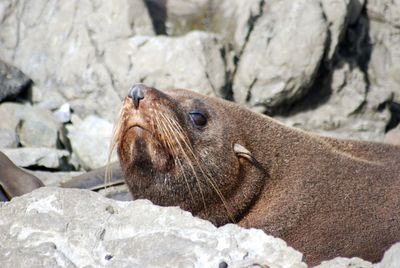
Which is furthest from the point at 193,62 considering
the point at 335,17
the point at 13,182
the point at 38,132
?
the point at 13,182

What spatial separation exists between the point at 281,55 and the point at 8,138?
3.31 m

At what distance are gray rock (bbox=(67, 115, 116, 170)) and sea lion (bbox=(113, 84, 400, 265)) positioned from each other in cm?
391

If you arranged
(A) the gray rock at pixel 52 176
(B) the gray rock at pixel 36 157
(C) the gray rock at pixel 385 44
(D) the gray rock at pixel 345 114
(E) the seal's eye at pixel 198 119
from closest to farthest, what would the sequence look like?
(E) the seal's eye at pixel 198 119 → (A) the gray rock at pixel 52 176 → (B) the gray rock at pixel 36 157 → (D) the gray rock at pixel 345 114 → (C) the gray rock at pixel 385 44

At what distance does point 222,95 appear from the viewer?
37.4 feet

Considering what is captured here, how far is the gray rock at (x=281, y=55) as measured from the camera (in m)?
11.4

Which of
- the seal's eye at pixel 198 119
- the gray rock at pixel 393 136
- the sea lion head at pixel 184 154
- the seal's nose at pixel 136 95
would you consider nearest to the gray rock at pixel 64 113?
the gray rock at pixel 393 136

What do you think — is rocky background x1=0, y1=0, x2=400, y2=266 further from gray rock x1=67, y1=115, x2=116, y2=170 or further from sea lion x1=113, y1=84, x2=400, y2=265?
sea lion x1=113, y1=84, x2=400, y2=265

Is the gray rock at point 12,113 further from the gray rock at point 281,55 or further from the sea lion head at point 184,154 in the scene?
the sea lion head at point 184,154

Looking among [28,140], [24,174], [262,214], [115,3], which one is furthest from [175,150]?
[115,3]

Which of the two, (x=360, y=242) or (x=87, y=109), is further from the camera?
(x=87, y=109)

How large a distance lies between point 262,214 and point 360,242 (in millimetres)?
717

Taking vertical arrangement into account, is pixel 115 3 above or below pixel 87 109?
above

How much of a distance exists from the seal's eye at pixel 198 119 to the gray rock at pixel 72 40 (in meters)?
4.78

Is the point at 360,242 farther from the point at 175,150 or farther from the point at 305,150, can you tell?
the point at 175,150
